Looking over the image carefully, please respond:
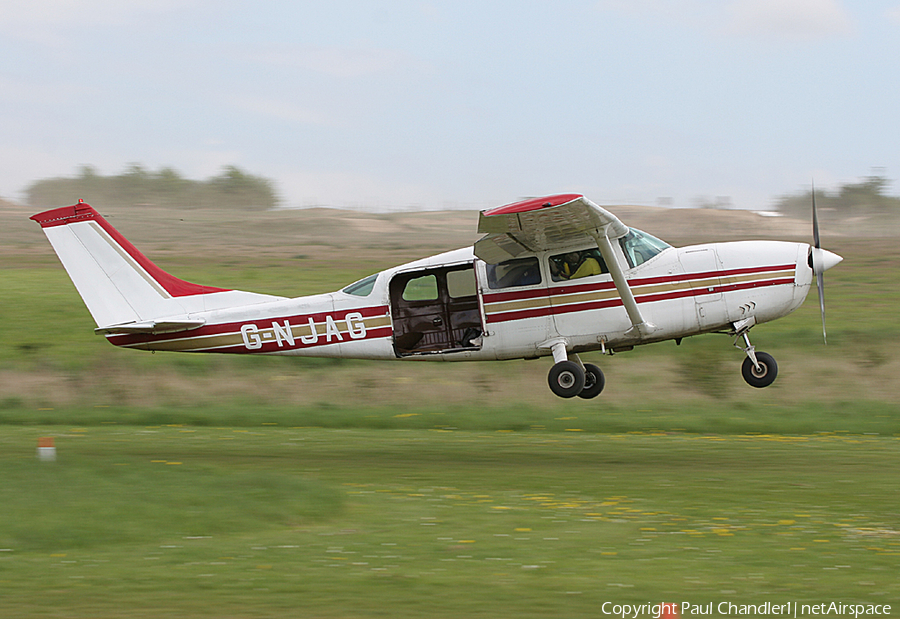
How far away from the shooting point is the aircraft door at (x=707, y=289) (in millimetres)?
13914

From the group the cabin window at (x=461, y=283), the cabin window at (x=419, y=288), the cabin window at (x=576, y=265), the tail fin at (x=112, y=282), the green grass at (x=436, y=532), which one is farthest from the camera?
the tail fin at (x=112, y=282)

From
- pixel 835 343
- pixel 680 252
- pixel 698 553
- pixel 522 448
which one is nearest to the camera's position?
pixel 698 553

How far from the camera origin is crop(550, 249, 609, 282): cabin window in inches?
555

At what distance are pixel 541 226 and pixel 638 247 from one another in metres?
1.91

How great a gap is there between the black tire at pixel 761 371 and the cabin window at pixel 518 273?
3.37m

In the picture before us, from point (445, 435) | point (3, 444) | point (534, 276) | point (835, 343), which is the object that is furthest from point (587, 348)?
point (835, 343)

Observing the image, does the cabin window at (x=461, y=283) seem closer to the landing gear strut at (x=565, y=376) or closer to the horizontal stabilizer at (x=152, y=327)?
the landing gear strut at (x=565, y=376)

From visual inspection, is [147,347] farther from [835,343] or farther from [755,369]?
[835,343]

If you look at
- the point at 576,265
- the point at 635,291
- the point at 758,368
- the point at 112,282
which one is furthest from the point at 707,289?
the point at 112,282

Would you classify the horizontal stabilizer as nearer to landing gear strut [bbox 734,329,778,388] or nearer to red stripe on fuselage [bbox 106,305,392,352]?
red stripe on fuselage [bbox 106,305,392,352]

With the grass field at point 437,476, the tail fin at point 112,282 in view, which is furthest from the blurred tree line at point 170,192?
the tail fin at point 112,282

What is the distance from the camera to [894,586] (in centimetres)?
773

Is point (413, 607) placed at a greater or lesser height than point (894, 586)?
greater

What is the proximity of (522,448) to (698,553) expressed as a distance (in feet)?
25.6
